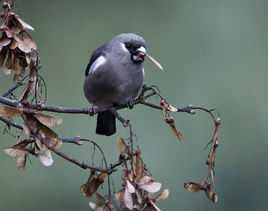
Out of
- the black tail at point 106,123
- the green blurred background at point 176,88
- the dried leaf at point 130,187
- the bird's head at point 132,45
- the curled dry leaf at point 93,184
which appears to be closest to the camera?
→ the dried leaf at point 130,187

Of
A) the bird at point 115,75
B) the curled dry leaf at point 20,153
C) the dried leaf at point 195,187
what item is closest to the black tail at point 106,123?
the bird at point 115,75

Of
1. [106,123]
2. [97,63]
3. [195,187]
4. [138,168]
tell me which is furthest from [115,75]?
[138,168]

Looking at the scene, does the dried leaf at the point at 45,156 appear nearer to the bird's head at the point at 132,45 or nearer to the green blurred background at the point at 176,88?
the bird's head at the point at 132,45

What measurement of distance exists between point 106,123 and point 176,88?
101 cm

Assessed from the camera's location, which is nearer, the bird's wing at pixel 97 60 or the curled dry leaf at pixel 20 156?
the curled dry leaf at pixel 20 156

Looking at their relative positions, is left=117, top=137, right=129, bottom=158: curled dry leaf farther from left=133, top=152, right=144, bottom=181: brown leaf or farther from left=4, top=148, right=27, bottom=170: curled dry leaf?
left=4, top=148, right=27, bottom=170: curled dry leaf

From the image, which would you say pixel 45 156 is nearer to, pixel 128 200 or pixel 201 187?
pixel 128 200

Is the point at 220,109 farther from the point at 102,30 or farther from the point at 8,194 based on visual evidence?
the point at 8,194

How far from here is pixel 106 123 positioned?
3213 millimetres

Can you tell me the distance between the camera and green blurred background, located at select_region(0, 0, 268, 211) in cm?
407

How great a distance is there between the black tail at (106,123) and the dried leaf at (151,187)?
1354mm

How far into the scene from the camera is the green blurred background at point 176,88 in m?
4.07

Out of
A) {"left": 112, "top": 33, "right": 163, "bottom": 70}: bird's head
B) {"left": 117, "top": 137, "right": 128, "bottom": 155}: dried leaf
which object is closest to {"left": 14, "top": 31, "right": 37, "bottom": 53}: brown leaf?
{"left": 117, "top": 137, "right": 128, "bottom": 155}: dried leaf

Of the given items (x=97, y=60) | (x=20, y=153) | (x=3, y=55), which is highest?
(x=97, y=60)
